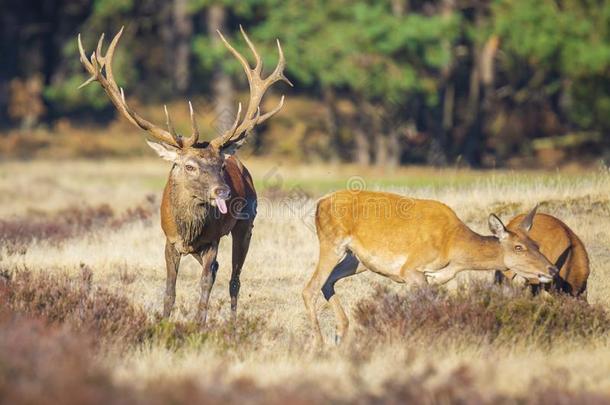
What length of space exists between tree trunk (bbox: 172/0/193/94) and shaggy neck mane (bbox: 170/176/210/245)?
2714 centimetres

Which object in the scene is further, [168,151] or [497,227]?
[168,151]

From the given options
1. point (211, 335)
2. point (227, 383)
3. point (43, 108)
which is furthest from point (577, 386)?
point (43, 108)

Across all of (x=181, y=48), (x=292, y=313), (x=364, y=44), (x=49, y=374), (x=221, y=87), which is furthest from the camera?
(x=181, y=48)

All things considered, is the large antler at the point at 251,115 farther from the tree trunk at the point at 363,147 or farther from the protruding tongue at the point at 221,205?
the tree trunk at the point at 363,147

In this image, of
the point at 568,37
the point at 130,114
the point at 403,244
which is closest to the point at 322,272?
the point at 403,244

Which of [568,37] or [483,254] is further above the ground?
[568,37]

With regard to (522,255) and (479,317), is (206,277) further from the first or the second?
(522,255)

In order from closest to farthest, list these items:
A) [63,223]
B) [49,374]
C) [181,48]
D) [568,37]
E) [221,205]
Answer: [49,374] → [221,205] → [63,223] → [568,37] → [181,48]

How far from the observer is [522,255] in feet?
32.8

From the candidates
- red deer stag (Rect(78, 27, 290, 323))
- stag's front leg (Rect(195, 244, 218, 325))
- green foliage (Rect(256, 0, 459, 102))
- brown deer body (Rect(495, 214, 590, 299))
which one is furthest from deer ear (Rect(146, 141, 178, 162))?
green foliage (Rect(256, 0, 459, 102))

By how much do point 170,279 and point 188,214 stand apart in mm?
690

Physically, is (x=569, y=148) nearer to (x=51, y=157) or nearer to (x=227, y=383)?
(x=51, y=157)

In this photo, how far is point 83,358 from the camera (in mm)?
6594

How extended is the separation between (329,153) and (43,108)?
407 inches
